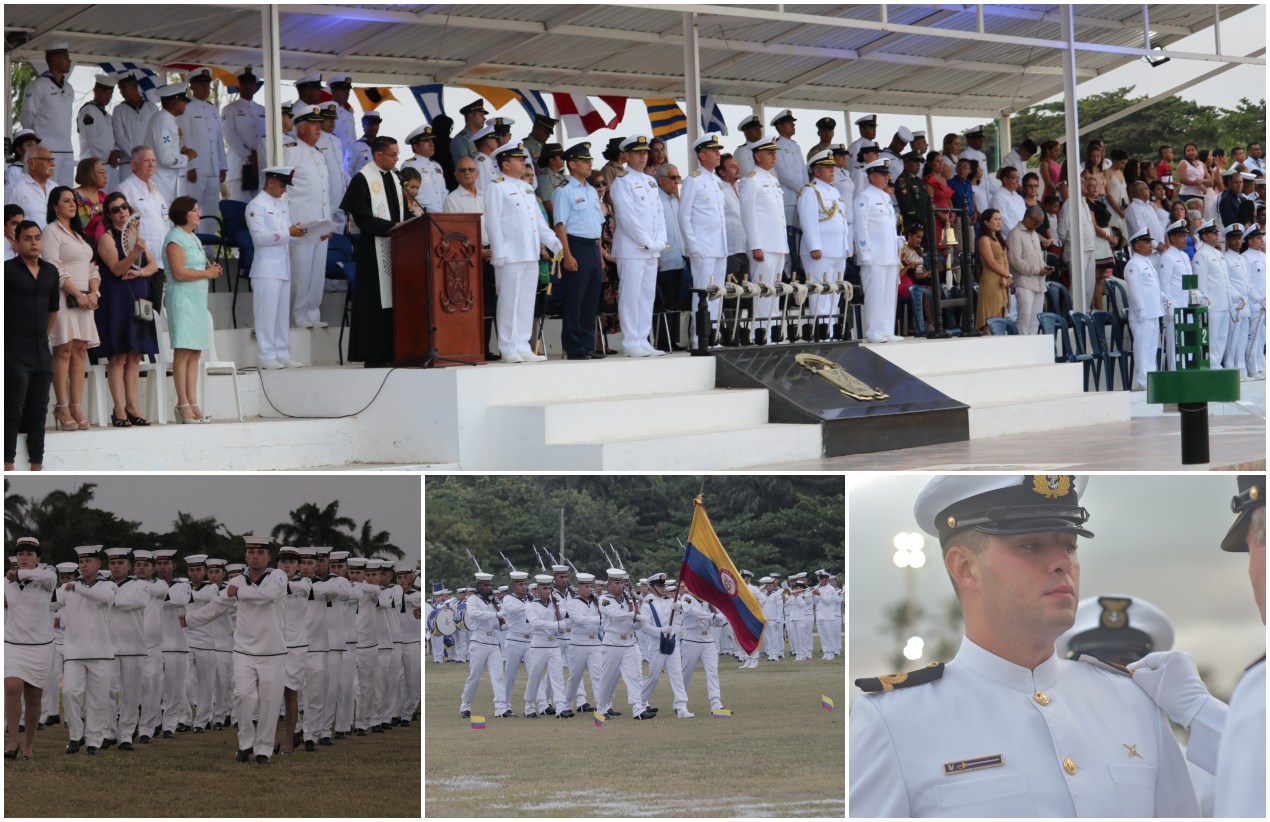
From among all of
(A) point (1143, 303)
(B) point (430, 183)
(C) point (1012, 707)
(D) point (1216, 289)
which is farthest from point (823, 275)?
(C) point (1012, 707)

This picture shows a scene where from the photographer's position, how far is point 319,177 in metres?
11.2

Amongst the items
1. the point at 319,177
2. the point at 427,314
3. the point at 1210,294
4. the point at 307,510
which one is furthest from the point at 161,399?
the point at 1210,294

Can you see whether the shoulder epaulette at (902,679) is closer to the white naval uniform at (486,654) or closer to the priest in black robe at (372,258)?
the white naval uniform at (486,654)

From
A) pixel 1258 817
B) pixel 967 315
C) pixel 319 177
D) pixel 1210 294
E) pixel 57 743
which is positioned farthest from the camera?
pixel 1210 294

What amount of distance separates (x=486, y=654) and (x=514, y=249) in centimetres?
502

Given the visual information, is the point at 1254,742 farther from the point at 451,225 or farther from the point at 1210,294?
the point at 1210,294

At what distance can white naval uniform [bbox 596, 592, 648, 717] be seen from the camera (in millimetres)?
5867

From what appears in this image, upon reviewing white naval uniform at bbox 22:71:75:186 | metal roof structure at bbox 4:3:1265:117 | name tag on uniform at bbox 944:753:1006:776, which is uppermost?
metal roof structure at bbox 4:3:1265:117

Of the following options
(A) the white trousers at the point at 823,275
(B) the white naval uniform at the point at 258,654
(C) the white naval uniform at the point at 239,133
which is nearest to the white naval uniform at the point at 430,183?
(C) the white naval uniform at the point at 239,133

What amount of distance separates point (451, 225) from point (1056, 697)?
5.36 metres

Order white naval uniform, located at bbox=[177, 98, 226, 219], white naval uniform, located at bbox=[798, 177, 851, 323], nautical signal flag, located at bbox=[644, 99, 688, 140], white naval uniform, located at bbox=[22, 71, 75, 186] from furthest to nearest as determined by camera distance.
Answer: nautical signal flag, located at bbox=[644, 99, 688, 140] → white naval uniform, located at bbox=[798, 177, 851, 323] → white naval uniform, located at bbox=[177, 98, 226, 219] → white naval uniform, located at bbox=[22, 71, 75, 186]

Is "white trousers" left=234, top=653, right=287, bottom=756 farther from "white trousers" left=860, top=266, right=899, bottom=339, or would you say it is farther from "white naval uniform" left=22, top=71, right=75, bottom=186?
"white trousers" left=860, top=266, right=899, bottom=339

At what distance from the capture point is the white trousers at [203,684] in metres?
5.99

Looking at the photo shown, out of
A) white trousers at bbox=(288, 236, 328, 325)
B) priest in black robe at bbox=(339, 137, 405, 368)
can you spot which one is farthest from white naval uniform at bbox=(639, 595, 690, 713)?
white trousers at bbox=(288, 236, 328, 325)
